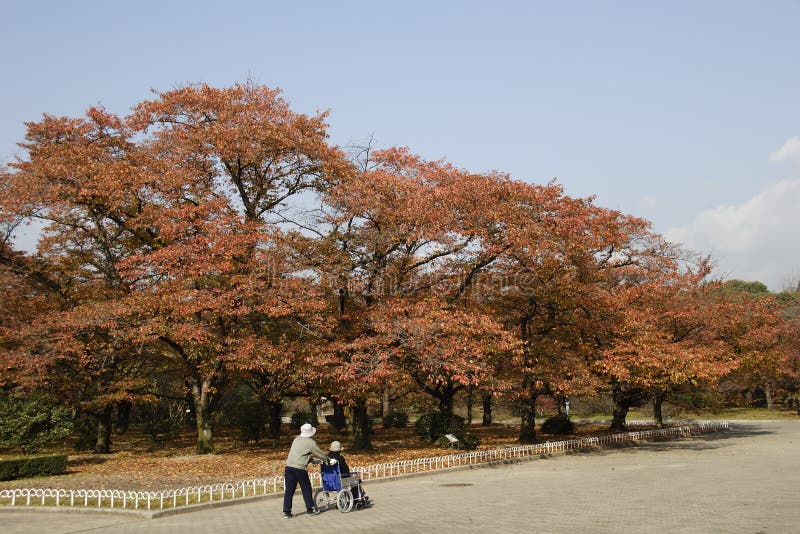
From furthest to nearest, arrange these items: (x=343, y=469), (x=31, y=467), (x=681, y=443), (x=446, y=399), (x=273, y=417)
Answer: (x=273, y=417) → (x=681, y=443) → (x=446, y=399) → (x=31, y=467) → (x=343, y=469)

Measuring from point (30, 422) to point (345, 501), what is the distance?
13.6m

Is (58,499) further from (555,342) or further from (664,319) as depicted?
(664,319)

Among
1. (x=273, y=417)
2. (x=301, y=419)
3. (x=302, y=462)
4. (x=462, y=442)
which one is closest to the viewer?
(x=302, y=462)

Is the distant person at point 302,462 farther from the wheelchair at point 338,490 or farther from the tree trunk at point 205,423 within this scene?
the tree trunk at point 205,423

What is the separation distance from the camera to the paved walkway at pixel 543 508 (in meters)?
9.34

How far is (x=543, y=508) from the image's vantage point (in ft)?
35.5

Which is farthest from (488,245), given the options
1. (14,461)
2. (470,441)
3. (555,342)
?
(14,461)

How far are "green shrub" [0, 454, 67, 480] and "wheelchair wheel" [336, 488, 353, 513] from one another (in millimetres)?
10964

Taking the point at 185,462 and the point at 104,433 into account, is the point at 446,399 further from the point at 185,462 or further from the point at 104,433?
the point at 104,433

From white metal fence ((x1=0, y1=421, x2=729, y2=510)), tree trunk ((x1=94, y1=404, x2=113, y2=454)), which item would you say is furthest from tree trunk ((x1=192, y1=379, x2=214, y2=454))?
white metal fence ((x1=0, y1=421, x2=729, y2=510))

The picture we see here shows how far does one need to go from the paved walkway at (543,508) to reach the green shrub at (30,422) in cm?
874

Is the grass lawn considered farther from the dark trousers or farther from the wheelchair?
the dark trousers

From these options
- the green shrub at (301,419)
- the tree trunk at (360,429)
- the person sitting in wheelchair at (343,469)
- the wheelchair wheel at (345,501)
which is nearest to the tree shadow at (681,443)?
the tree trunk at (360,429)

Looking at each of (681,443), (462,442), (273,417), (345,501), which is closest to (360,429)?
(462,442)
